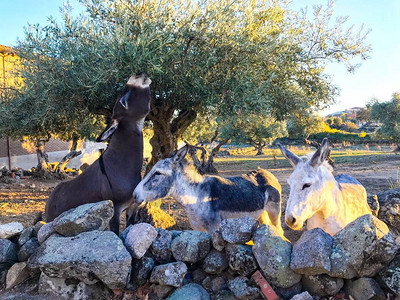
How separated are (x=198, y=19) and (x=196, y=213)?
354 cm

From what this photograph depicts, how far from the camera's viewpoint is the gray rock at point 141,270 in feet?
10.6

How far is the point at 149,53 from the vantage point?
491 cm

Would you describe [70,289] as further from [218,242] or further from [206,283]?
[218,242]

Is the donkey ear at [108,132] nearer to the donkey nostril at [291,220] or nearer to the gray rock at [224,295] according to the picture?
the gray rock at [224,295]

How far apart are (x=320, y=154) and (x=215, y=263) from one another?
1.54m

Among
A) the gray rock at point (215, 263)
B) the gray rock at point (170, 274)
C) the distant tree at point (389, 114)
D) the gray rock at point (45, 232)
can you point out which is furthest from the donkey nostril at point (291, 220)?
the distant tree at point (389, 114)

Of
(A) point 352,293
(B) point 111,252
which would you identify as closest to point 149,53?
(B) point 111,252

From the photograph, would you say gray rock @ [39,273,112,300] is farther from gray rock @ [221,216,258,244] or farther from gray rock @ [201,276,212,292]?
gray rock @ [221,216,258,244]

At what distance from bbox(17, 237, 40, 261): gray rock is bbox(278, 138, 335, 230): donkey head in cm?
283

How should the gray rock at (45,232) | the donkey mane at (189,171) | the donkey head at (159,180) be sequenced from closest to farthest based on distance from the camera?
the gray rock at (45,232) < the donkey head at (159,180) < the donkey mane at (189,171)

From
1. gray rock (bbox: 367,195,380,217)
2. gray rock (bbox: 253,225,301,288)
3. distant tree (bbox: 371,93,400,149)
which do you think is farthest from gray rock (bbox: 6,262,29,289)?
distant tree (bbox: 371,93,400,149)

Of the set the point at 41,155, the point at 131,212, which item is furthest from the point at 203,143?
the point at 131,212

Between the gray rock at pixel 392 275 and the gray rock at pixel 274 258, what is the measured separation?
67cm

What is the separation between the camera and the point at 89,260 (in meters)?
3.00
